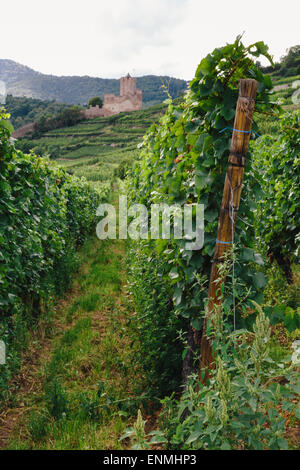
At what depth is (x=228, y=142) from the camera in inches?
88.0

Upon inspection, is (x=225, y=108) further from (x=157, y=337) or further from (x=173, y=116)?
(x=157, y=337)

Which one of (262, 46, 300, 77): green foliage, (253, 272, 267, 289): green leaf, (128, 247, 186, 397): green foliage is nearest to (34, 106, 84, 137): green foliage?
(262, 46, 300, 77): green foliage

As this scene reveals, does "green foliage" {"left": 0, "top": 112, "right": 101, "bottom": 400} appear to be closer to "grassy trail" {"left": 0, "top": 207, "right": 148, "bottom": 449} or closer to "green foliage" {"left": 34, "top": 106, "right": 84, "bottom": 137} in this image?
"grassy trail" {"left": 0, "top": 207, "right": 148, "bottom": 449}

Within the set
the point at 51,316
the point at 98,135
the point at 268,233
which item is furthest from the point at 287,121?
the point at 98,135

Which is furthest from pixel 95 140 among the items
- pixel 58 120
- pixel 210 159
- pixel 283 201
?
pixel 210 159

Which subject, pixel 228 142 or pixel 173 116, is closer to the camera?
pixel 228 142

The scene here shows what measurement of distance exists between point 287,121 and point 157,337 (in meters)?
4.16

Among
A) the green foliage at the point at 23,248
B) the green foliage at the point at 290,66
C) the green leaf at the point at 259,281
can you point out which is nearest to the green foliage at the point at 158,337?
the green leaf at the point at 259,281

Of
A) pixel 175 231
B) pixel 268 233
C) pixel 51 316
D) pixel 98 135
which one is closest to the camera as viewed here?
pixel 175 231

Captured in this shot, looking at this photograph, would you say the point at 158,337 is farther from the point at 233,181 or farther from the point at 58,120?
the point at 58,120

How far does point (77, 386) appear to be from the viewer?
3.14m

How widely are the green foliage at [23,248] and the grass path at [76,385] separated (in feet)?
1.04

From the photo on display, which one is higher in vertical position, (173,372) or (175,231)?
(175,231)

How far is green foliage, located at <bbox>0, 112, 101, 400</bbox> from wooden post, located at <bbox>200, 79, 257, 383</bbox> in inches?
76.4
